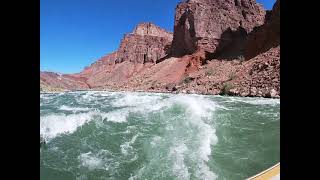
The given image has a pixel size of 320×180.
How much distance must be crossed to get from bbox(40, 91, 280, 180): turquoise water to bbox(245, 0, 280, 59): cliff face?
35.7 m

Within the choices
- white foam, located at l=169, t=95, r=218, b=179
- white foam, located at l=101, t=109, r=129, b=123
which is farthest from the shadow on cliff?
white foam, located at l=101, t=109, r=129, b=123

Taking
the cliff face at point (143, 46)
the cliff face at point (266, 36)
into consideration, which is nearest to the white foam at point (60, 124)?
the cliff face at point (266, 36)

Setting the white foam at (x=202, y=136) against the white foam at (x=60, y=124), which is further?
the white foam at (x=60, y=124)

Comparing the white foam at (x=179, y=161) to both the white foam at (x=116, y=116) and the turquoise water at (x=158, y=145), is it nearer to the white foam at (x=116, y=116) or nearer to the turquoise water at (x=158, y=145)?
the turquoise water at (x=158, y=145)

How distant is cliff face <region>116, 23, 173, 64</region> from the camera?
4387 inches

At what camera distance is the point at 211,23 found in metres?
66.2

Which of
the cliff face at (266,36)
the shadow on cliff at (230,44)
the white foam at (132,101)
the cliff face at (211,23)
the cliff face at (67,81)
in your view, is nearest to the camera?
the white foam at (132,101)

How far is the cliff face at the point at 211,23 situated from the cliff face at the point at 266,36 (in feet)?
39.1

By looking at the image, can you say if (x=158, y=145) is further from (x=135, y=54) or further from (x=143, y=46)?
(x=143, y=46)

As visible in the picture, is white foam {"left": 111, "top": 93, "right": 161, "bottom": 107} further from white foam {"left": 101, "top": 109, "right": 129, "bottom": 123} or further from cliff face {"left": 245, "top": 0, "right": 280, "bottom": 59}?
cliff face {"left": 245, "top": 0, "right": 280, "bottom": 59}

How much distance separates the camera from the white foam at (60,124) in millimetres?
11664
